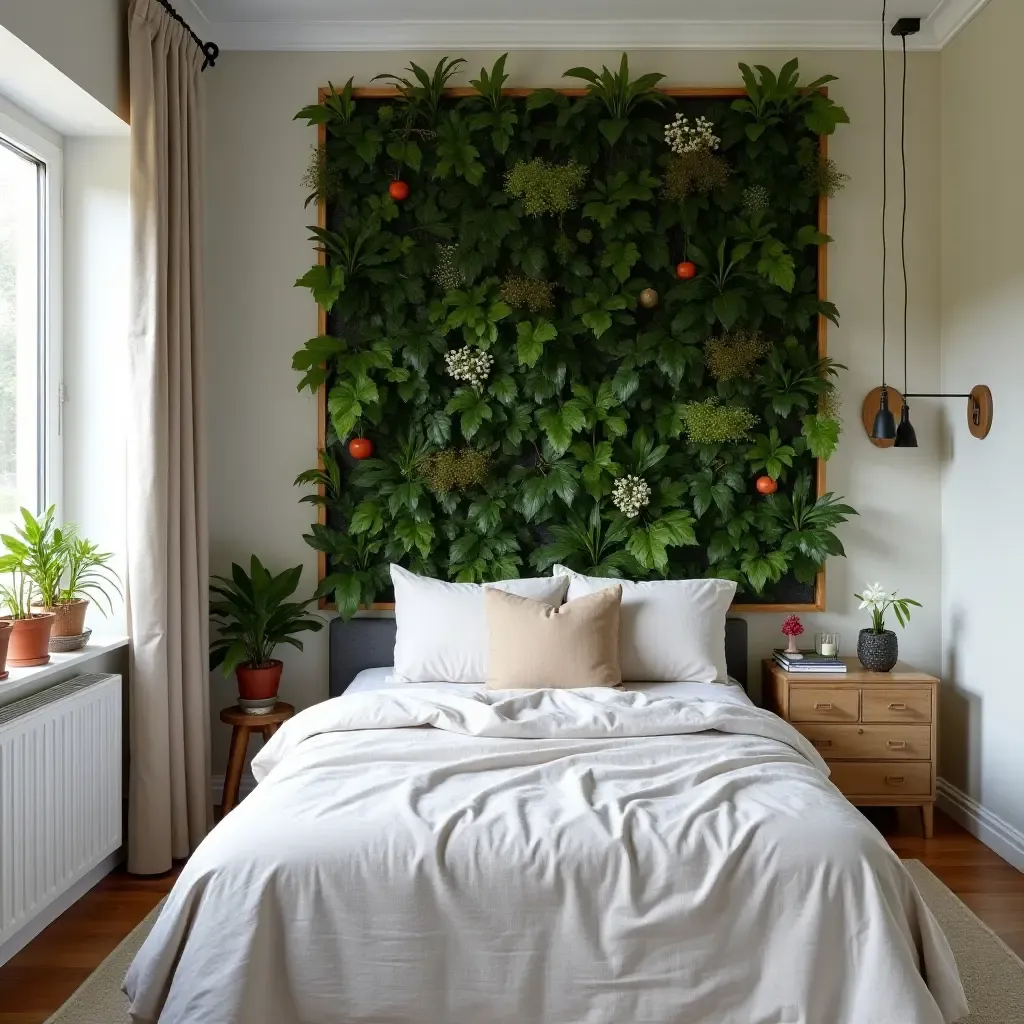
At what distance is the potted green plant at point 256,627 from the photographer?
3768 millimetres

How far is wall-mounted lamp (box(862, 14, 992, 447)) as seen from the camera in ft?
12.1

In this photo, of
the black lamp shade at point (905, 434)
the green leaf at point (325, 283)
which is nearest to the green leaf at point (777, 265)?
the black lamp shade at point (905, 434)

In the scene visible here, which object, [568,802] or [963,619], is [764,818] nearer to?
[568,802]

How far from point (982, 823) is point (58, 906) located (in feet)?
10.3

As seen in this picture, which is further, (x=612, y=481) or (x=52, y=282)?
(x=612, y=481)

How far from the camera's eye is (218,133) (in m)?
4.04

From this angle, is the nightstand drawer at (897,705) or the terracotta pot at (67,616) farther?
the nightstand drawer at (897,705)

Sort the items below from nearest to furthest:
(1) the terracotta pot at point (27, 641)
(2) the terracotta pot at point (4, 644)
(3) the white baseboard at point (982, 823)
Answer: (2) the terracotta pot at point (4, 644)
(1) the terracotta pot at point (27, 641)
(3) the white baseboard at point (982, 823)

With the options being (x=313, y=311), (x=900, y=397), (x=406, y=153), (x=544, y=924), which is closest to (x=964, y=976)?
(x=544, y=924)

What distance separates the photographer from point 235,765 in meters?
3.73


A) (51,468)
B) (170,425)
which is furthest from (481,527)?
(51,468)

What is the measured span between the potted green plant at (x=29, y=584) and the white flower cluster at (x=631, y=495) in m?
1.98

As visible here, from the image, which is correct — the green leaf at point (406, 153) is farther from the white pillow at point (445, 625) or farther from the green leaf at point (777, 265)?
the white pillow at point (445, 625)

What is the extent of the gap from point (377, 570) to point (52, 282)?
1555mm
